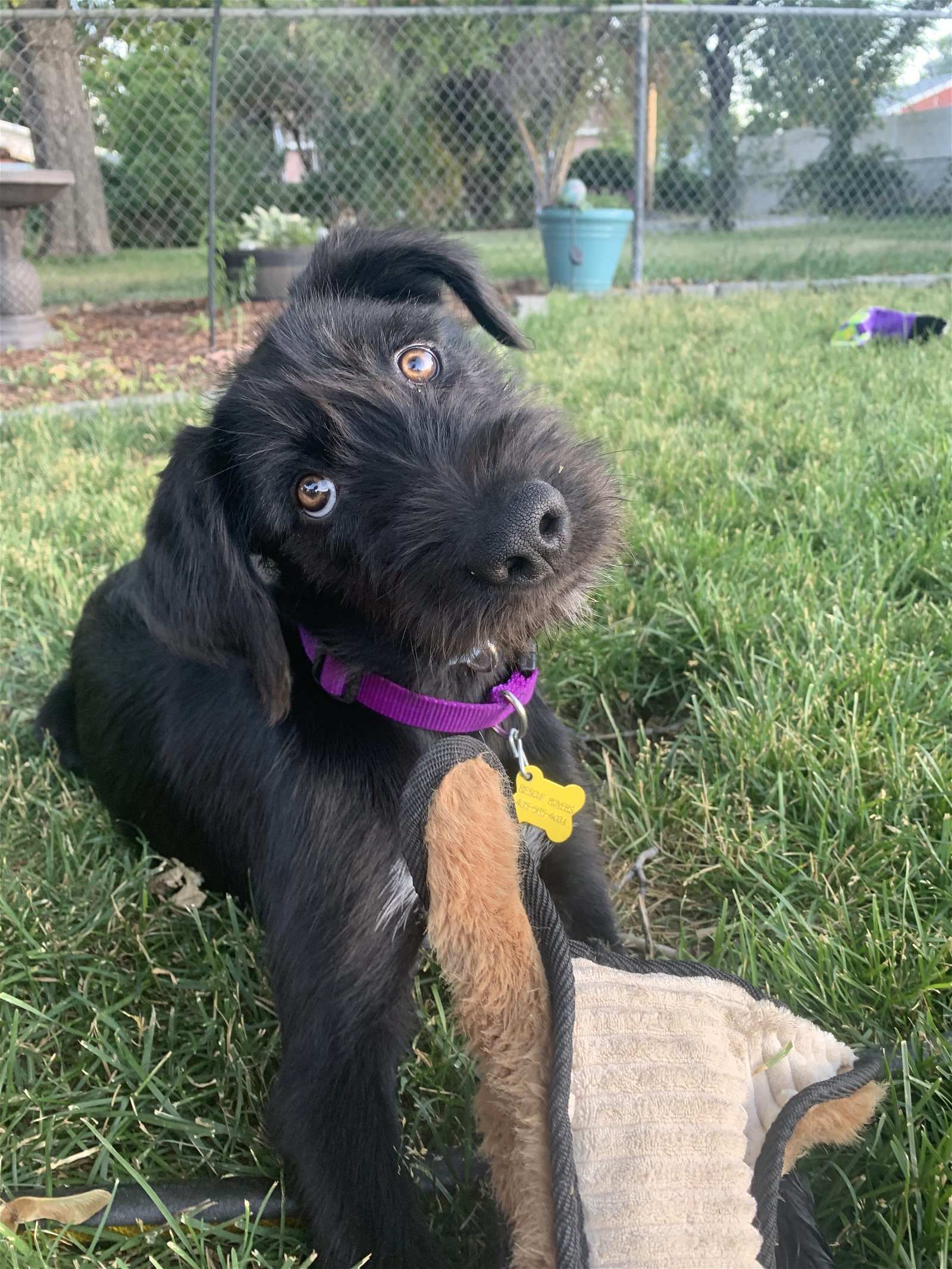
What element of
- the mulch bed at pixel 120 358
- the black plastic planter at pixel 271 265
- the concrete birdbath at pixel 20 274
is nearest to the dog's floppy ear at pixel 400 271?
the mulch bed at pixel 120 358

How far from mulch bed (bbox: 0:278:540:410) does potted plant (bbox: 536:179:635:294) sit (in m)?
3.82

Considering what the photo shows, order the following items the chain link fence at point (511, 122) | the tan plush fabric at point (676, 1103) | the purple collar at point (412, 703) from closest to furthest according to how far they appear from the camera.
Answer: the tan plush fabric at point (676, 1103), the purple collar at point (412, 703), the chain link fence at point (511, 122)

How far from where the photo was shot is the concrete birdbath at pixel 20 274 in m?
7.60

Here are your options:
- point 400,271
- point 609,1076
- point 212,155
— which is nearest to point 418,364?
point 400,271

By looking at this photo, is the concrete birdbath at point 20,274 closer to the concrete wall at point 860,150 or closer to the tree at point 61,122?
the tree at point 61,122

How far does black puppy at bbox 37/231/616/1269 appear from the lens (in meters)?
1.45

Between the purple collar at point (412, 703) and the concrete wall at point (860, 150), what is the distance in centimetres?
1311

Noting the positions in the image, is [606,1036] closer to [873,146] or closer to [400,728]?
[400,728]

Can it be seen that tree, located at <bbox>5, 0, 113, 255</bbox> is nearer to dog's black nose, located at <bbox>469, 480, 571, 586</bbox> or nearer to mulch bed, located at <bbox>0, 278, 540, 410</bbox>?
mulch bed, located at <bbox>0, 278, 540, 410</bbox>

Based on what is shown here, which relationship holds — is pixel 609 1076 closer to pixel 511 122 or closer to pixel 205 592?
pixel 205 592

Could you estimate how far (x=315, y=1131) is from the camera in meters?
1.42

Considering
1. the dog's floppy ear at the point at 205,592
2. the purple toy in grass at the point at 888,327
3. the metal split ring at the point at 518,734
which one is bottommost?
the metal split ring at the point at 518,734

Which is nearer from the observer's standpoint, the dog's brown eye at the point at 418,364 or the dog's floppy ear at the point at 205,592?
the dog's floppy ear at the point at 205,592

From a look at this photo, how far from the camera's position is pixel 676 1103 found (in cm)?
101
